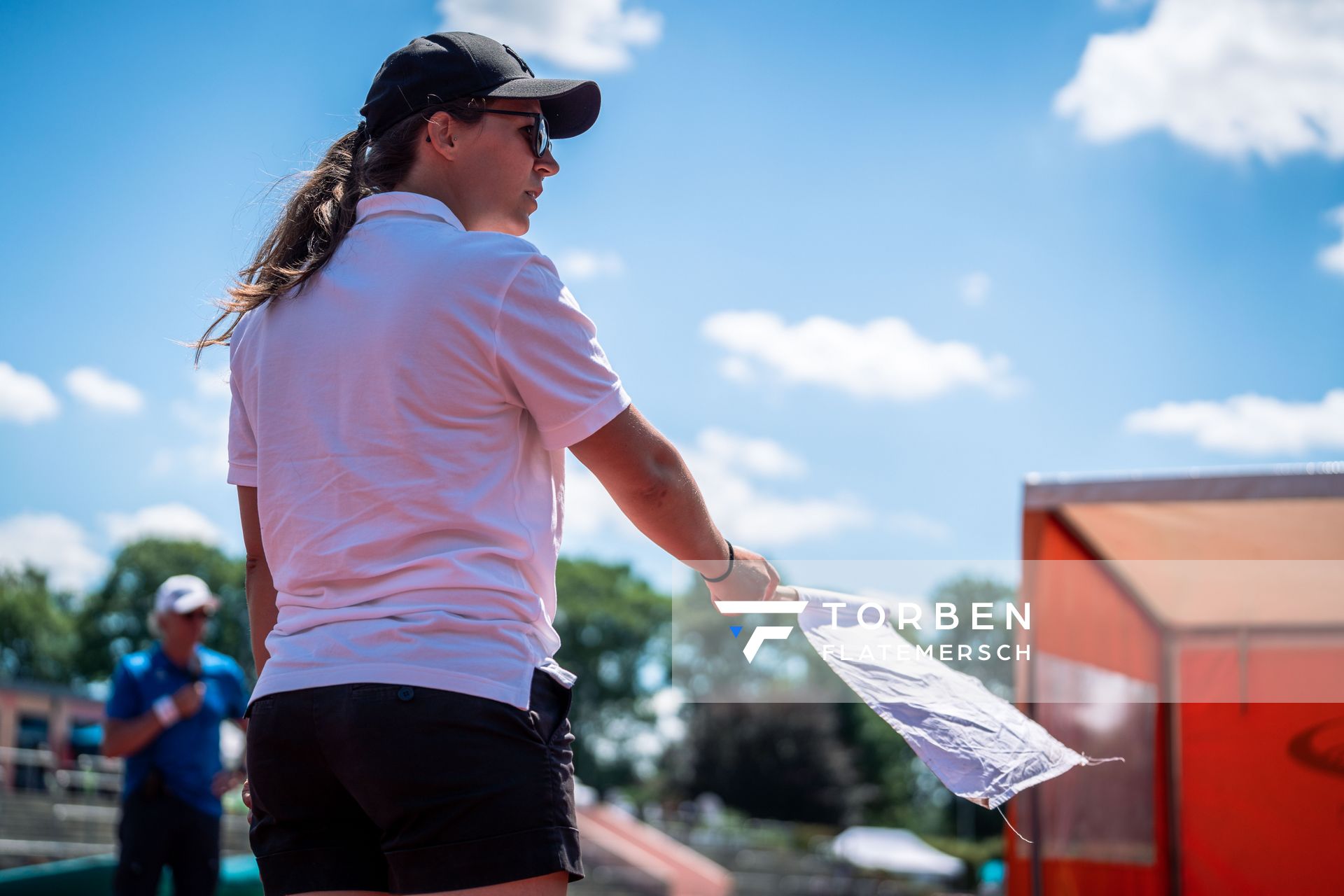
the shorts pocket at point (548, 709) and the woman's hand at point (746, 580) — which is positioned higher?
the woman's hand at point (746, 580)

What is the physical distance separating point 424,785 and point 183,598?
4557 mm

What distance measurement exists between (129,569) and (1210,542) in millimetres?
56647

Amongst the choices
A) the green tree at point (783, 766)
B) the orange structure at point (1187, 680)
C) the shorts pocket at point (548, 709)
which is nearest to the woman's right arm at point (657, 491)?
the shorts pocket at point (548, 709)

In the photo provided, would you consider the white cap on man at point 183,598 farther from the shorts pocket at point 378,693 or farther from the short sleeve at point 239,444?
the shorts pocket at point 378,693

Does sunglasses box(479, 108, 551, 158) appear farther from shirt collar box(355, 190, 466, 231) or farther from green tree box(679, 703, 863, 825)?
green tree box(679, 703, 863, 825)

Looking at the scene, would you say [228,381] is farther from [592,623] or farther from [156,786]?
[592,623]

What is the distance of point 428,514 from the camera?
4.42ft

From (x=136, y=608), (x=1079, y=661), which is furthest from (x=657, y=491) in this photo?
(x=136, y=608)

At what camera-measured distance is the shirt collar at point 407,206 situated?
1.52 m

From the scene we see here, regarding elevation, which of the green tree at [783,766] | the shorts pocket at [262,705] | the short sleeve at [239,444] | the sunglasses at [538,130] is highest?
the sunglasses at [538,130]

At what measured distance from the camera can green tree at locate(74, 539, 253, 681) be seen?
171 feet

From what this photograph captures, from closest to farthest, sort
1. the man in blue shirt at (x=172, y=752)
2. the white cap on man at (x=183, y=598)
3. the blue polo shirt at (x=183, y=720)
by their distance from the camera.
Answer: the man in blue shirt at (x=172, y=752)
the blue polo shirt at (x=183, y=720)
the white cap on man at (x=183, y=598)

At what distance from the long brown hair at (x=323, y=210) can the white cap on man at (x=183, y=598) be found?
155 inches

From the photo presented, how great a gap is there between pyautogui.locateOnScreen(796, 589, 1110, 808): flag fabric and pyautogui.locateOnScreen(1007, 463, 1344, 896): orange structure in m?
2.57
